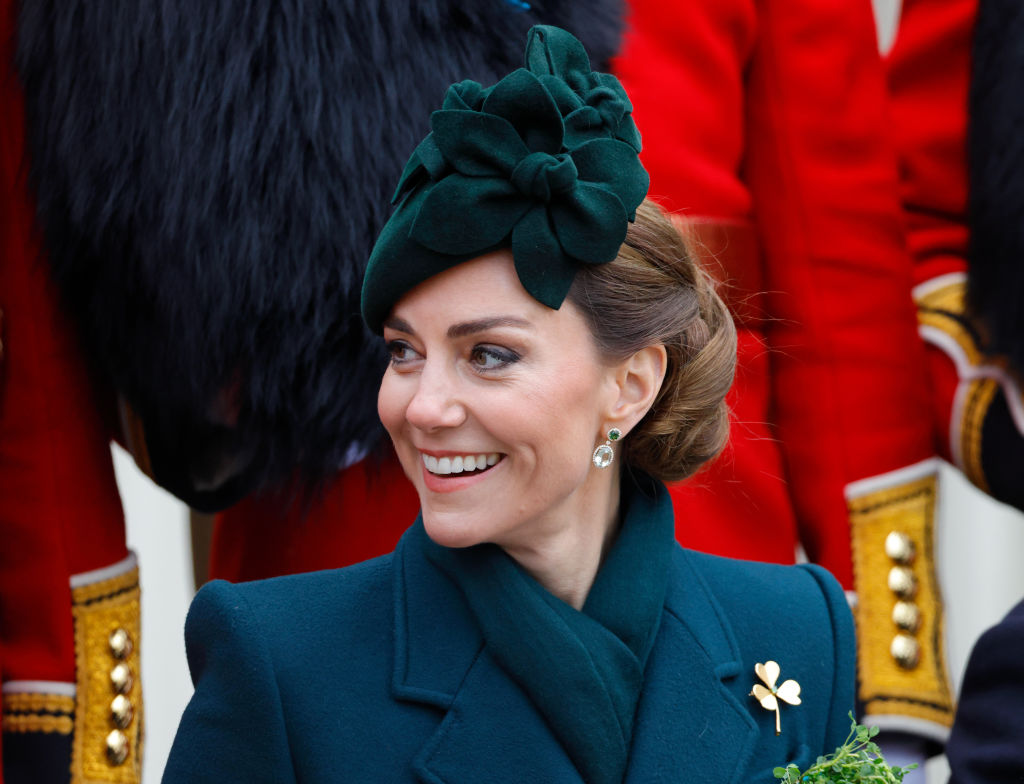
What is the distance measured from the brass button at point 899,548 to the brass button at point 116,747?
1106 millimetres

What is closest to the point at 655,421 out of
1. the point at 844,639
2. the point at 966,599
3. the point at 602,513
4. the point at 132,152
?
the point at 602,513

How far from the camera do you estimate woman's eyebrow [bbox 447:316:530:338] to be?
4.33ft

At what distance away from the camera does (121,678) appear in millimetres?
1766

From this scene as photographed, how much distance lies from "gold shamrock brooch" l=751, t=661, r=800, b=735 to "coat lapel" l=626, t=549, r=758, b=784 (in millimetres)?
22

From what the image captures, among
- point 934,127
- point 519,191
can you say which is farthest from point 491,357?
point 934,127

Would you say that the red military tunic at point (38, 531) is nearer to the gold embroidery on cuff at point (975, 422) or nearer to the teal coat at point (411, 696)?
the teal coat at point (411, 696)

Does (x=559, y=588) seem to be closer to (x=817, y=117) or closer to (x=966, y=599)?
(x=817, y=117)

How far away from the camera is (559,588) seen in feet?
4.85

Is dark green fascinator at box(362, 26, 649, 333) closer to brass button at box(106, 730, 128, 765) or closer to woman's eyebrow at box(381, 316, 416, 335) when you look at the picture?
woman's eyebrow at box(381, 316, 416, 335)

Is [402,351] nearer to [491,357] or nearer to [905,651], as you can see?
[491,357]

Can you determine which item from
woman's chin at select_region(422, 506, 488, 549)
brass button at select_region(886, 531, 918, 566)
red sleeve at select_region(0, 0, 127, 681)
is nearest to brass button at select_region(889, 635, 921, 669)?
brass button at select_region(886, 531, 918, 566)

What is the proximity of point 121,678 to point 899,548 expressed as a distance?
1112 mm

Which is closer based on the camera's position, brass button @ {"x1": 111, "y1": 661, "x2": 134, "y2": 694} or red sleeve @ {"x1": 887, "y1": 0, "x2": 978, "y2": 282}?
brass button @ {"x1": 111, "y1": 661, "x2": 134, "y2": 694}

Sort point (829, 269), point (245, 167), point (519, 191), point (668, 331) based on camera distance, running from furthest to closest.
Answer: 1. point (829, 269)
2. point (245, 167)
3. point (668, 331)
4. point (519, 191)
